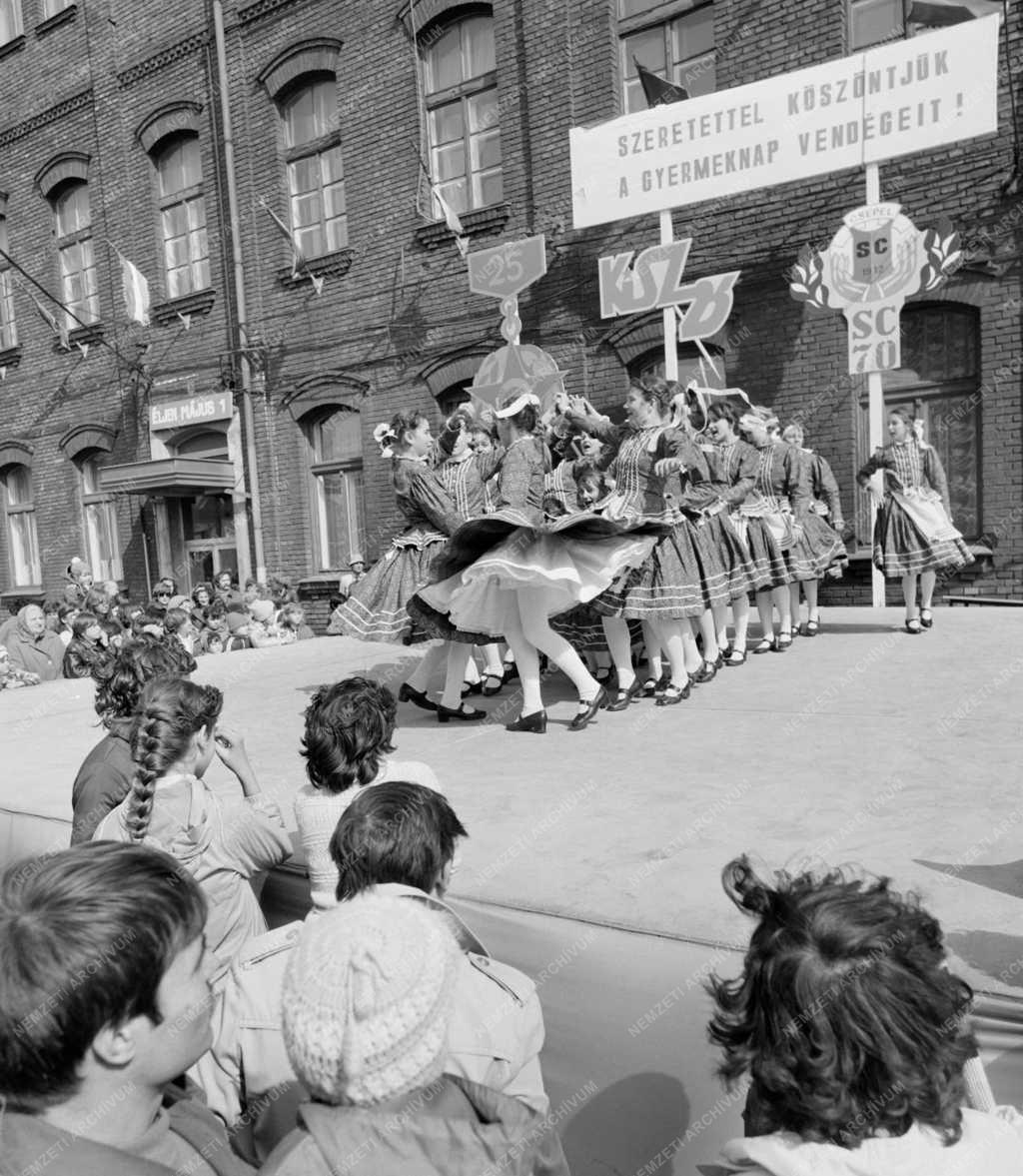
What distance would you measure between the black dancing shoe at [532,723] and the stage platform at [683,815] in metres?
0.08

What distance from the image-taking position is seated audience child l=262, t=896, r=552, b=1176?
3.64 feet

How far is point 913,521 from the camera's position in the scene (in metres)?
6.89

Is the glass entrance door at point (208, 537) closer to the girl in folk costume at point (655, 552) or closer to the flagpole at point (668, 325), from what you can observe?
the flagpole at point (668, 325)

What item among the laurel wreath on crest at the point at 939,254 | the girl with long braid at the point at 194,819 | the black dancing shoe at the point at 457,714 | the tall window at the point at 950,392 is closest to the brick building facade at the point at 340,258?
the tall window at the point at 950,392

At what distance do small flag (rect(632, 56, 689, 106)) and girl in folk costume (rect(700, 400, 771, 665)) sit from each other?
408 cm

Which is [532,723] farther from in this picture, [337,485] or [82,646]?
[337,485]

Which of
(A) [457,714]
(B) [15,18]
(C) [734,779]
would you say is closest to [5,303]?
(B) [15,18]

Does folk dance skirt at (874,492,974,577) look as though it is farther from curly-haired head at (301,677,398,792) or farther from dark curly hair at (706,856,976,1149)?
dark curly hair at (706,856,976,1149)

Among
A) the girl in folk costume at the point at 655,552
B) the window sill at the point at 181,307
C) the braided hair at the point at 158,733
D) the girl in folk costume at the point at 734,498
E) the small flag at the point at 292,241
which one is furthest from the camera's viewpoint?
the window sill at the point at 181,307

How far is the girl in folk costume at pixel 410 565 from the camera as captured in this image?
5.43 meters

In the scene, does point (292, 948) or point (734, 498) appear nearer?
point (292, 948)

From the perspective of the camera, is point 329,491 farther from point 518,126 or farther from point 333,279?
point 518,126

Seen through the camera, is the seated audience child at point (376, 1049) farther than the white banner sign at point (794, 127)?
No

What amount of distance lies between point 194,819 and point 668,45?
373 inches
